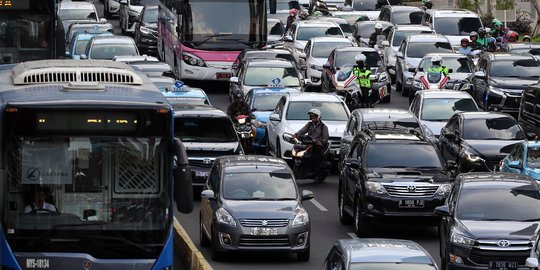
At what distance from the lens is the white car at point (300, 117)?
34969 millimetres

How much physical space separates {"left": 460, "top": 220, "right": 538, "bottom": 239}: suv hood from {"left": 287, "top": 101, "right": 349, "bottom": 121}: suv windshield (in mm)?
13678

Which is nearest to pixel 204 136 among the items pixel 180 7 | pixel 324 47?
pixel 180 7

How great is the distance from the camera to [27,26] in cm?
3272

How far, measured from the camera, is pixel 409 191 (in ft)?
87.2

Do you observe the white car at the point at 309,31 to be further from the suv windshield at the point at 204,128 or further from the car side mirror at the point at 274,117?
the suv windshield at the point at 204,128

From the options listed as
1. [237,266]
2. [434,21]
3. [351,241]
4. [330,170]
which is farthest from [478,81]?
[351,241]

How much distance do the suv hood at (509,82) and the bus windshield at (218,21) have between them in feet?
29.5

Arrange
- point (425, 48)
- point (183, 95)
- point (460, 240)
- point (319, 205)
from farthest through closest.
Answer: point (425, 48), point (183, 95), point (319, 205), point (460, 240)

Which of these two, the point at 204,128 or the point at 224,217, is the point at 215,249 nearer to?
the point at 224,217

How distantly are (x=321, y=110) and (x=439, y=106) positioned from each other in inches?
119

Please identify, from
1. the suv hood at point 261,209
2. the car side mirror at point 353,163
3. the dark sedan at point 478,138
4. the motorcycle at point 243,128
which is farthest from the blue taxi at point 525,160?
the motorcycle at point 243,128

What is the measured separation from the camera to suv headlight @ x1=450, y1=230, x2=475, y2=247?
21625 mm

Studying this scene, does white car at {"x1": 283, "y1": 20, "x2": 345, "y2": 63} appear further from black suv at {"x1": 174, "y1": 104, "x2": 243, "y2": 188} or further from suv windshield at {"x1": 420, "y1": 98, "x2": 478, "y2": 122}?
black suv at {"x1": 174, "y1": 104, "x2": 243, "y2": 188}

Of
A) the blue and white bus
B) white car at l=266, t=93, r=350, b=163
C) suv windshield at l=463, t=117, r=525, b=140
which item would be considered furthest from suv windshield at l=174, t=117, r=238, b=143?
the blue and white bus
